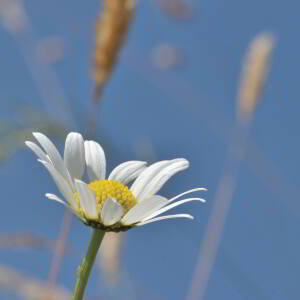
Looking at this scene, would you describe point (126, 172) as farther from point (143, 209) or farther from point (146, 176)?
point (143, 209)

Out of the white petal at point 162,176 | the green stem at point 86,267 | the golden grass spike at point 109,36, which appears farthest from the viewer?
the golden grass spike at point 109,36

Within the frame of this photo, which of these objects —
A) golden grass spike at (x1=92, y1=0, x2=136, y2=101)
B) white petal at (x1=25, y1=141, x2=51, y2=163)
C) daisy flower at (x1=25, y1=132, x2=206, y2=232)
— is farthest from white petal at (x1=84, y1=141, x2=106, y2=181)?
golden grass spike at (x1=92, y1=0, x2=136, y2=101)

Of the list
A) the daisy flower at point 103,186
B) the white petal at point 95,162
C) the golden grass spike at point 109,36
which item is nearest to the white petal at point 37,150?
the daisy flower at point 103,186

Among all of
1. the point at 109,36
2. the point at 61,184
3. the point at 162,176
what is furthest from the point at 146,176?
the point at 109,36

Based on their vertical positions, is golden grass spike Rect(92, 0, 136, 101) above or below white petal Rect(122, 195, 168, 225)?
above

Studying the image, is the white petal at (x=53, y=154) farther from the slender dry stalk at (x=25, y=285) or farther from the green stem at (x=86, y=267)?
the slender dry stalk at (x=25, y=285)

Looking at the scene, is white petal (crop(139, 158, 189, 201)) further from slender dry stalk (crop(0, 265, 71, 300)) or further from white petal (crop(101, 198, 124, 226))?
slender dry stalk (crop(0, 265, 71, 300))
